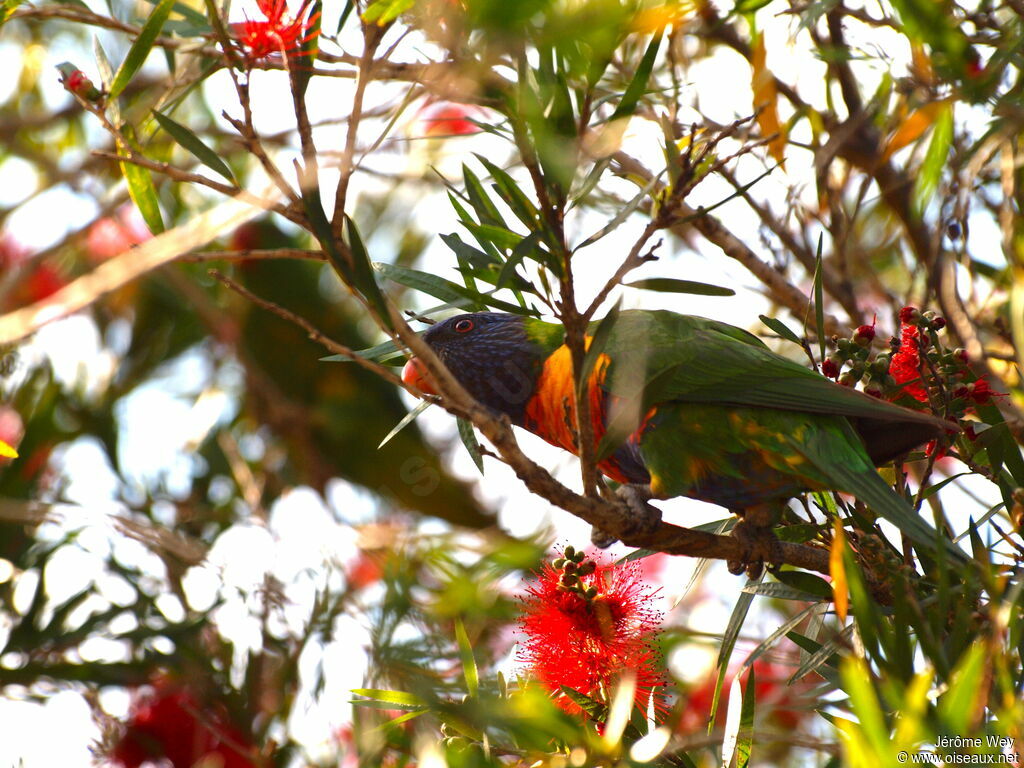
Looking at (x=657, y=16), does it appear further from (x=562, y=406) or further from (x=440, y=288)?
(x=562, y=406)

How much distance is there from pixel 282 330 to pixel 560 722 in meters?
2.41

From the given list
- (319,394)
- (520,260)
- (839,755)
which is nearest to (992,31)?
(520,260)

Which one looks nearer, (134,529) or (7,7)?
(7,7)

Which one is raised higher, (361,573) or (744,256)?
(744,256)

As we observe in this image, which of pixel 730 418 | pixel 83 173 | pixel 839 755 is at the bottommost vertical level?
pixel 839 755

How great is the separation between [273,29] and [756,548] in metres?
1.15

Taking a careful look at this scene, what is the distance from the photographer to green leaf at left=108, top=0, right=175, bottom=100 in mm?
1370

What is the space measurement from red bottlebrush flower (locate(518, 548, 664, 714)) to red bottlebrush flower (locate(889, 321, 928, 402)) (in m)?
0.62

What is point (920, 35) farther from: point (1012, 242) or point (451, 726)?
point (451, 726)

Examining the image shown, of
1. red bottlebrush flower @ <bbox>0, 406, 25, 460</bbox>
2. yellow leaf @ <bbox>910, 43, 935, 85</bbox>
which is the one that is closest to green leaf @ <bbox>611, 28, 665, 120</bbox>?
yellow leaf @ <bbox>910, 43, 935, 85</bbox>

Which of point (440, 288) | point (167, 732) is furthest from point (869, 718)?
point (167, 732)

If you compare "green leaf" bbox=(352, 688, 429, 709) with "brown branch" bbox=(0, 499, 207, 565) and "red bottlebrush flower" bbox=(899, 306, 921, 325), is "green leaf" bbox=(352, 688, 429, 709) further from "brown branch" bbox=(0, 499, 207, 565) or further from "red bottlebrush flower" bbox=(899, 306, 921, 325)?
"red bottlebrush flower" bbox=(899, 306, 921, 325)

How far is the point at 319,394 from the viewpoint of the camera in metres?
3.27

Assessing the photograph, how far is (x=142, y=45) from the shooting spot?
141cm
